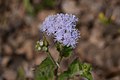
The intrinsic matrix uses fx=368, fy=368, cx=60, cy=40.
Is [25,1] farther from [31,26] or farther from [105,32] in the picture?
[105,32]

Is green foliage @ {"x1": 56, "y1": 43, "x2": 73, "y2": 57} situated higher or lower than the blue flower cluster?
lower

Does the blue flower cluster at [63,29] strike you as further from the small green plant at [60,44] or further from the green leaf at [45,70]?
the green leaf at [45,70]

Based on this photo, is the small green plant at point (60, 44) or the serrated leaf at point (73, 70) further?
the serrated leaf at point (73, 70)

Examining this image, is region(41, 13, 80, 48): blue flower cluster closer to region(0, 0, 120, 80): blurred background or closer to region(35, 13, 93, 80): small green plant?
region(35, 13, 93, 80): small green plant

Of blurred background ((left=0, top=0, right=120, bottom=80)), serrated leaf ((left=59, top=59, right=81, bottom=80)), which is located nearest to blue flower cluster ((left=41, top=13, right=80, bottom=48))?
serrated leaf ((left=59, top=59, right=81, bottom=80))

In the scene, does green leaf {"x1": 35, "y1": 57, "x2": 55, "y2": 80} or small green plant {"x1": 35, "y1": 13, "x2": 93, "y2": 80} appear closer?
small green plant {"x1": 35, "y1": 13, "x2": 93, "y2": 80}

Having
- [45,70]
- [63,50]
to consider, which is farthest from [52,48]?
[63,50]

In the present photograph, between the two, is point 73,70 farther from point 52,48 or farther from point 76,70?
point 52,48

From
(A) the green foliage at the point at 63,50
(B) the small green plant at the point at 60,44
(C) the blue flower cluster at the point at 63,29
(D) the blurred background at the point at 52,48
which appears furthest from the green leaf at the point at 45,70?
(D) the blurred background at the point at 52,48
